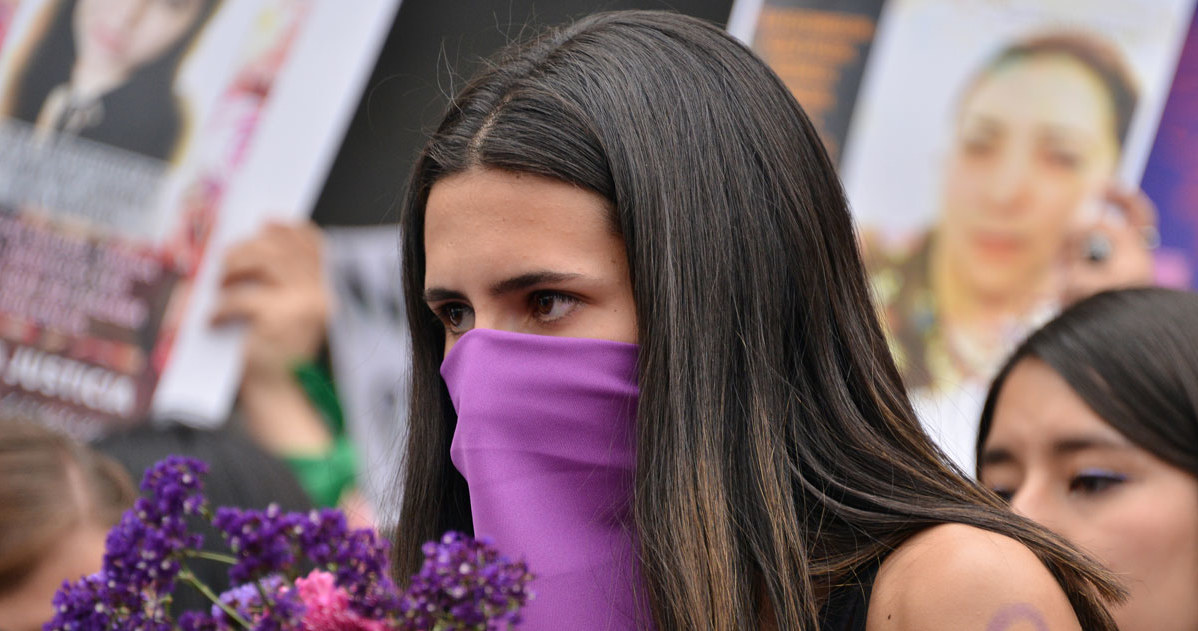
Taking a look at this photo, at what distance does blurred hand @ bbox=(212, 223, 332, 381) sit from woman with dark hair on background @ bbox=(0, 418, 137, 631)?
3.80ft

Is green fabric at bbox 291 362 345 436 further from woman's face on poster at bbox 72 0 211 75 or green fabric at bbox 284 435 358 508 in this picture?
woman's face on poster at bbox 72 0 211 75

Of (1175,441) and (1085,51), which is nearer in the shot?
(1175,441)

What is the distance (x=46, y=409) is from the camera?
12.0 feet

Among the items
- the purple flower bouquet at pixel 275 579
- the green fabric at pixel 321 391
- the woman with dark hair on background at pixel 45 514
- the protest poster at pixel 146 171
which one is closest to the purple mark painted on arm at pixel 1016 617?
the purple flower bouquet at pixel 275 579

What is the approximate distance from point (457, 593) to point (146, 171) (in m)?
3.02

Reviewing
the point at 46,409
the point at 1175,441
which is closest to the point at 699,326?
the point at 1175,441

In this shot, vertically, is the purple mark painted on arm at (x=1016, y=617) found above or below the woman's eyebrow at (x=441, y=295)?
below

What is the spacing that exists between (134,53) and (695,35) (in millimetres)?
2467

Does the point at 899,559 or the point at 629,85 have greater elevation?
the point at 629,85

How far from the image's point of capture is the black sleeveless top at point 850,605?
151 cm

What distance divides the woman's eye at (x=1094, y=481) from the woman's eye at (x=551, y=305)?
115 centimetres

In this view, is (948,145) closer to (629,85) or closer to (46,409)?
(629,85)

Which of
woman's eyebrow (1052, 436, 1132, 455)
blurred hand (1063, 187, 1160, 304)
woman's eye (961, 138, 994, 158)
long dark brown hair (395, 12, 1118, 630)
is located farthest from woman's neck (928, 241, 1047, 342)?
long dark brown hair (395, 12, 1118, 630)

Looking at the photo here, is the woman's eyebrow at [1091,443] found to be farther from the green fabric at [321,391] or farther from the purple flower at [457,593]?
the green fabric at [321,391]
